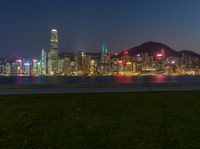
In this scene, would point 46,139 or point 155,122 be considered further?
point 155,122

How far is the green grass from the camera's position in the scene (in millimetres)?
9391

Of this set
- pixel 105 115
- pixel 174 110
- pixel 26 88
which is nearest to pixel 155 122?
pixel 105 115

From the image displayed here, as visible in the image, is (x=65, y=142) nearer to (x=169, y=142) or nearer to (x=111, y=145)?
(x=111, y=145)

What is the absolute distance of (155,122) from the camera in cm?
1293

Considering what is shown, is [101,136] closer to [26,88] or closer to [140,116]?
[140,116]

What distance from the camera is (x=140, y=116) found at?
14391mm

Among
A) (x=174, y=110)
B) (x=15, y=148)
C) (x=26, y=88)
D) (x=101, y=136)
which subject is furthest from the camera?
(x=26, y=88)

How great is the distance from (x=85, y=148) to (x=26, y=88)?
25597mm

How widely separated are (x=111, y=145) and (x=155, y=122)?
4.26 metres

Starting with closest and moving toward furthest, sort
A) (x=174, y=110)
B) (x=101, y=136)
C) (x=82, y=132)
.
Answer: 1. (x=101, y=136)
2. (x=82, y=132)
3. (x=174, y=110)

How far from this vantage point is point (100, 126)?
39.4 feet

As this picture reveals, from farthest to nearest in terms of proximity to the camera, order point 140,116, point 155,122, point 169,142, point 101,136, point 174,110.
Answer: point 174,110, point 140,116, point 155,122, point 101,136, point 169,142

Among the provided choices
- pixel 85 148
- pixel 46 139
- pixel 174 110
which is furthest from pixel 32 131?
pixel 174 110

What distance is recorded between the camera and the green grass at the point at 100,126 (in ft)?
30.8
